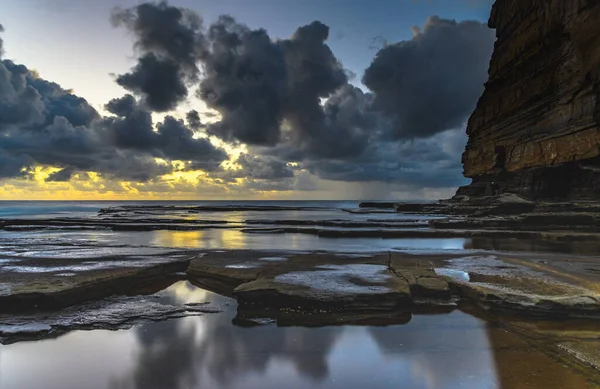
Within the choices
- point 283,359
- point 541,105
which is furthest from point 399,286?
point 541,105

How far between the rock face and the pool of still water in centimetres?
3421

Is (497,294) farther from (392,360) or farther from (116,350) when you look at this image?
(116,350)

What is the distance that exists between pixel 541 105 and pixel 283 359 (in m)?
43.6

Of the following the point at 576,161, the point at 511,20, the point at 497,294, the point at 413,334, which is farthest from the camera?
the point at 511,20

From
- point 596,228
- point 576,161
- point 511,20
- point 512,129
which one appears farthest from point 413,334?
point 511,20

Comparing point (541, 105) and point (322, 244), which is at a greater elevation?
point (541, 105)

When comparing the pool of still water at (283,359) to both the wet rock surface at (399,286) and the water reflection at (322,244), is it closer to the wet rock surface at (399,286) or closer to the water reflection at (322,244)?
the wet rock surface at (399,286)

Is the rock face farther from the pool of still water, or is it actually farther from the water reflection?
the pool of still water

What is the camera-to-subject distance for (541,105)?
37.8m

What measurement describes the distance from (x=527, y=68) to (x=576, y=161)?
15.1 metres

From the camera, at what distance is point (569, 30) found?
32781 mm

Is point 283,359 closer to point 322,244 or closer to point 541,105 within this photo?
point 322,244

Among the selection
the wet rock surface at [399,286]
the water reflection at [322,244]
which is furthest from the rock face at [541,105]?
the wet rock surface at [399,286]

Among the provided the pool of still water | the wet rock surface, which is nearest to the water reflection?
the wet rock surface
